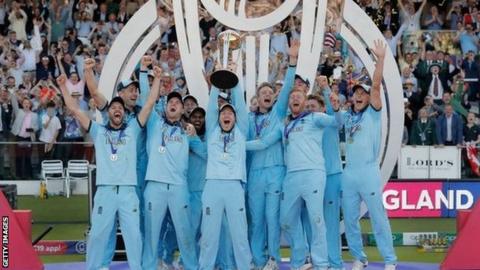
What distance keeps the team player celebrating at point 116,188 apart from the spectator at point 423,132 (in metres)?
7.23

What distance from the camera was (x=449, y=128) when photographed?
18.5m

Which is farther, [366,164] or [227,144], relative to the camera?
[366,164]

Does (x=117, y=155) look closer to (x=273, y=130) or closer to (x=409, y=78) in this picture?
(x=273, y=130)

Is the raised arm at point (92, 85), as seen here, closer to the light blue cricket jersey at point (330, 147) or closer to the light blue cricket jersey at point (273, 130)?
the light blue cricket jersey at point (273, 130)

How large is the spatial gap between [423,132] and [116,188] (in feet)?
25.3

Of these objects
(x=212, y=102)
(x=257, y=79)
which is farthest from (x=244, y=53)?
(x=212, y=102)

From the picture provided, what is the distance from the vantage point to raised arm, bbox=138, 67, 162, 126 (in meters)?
11.7

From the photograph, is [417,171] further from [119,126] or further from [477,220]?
[119,126]

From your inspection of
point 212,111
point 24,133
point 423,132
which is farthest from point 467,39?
point 212,111

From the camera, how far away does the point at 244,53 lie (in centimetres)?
1339

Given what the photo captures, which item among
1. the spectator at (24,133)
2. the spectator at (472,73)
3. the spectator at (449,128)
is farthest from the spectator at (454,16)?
the spectator at (24,133)

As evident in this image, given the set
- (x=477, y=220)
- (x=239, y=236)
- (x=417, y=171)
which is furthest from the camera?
(x=417, y=171)

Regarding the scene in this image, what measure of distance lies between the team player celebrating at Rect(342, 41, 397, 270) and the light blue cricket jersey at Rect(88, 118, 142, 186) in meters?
2.19

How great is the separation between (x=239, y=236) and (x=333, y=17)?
302 cm
